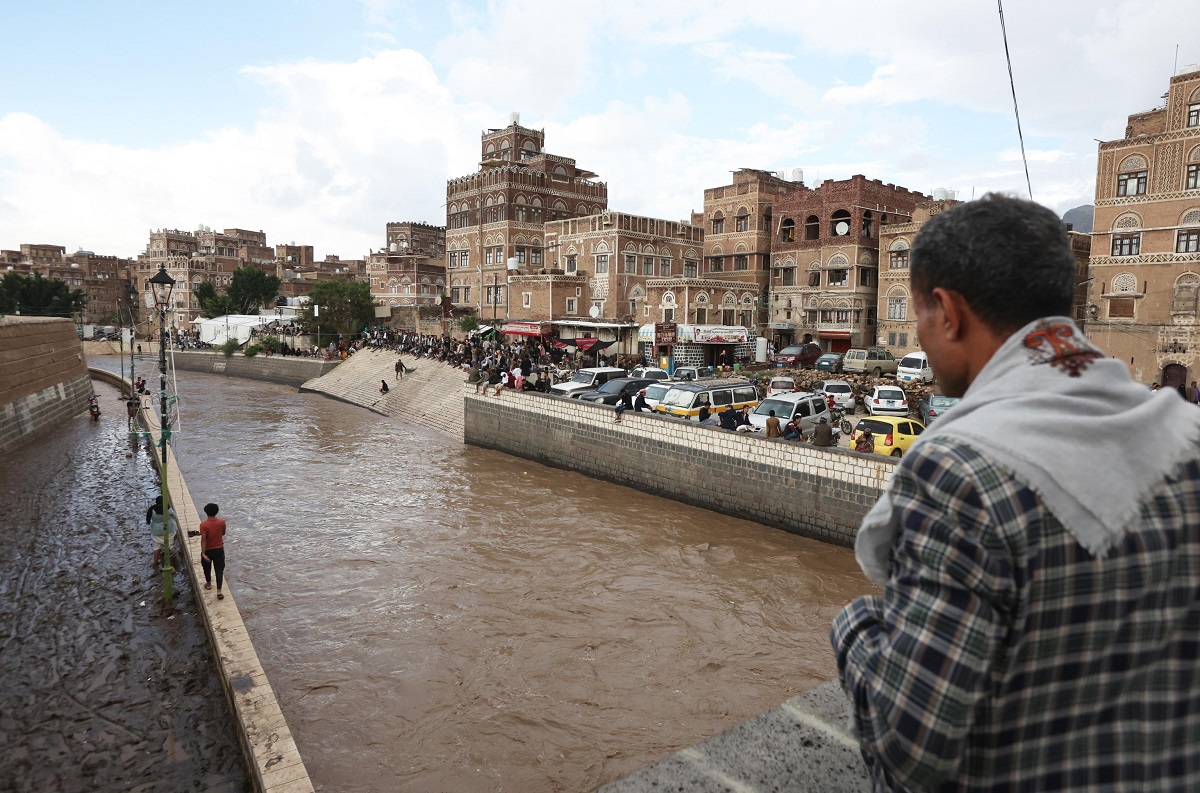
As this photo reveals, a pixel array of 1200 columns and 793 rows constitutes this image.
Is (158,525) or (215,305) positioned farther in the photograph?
(215,305)

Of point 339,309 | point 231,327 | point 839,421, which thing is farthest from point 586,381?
point 231,327

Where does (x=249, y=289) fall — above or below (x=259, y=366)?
above

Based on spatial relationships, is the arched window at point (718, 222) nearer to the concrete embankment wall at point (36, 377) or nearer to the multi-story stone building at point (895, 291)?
the multi-story stone building at point (895, 291)

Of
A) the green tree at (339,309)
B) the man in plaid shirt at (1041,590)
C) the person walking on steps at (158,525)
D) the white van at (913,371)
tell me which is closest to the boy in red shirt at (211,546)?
the person walking on steps at (158,525)

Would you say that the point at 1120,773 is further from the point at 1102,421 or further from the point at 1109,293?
the point at 1109,293

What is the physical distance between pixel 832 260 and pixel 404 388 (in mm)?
25470

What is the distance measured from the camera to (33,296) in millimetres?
66250

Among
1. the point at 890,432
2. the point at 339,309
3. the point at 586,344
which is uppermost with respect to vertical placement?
the point at 339,309

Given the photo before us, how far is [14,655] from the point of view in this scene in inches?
400

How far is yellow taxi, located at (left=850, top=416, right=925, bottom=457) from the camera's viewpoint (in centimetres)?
1694

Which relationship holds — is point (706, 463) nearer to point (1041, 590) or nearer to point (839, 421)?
point (839, 421)

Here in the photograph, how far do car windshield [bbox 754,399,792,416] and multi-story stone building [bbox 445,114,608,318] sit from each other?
32405 millimetres

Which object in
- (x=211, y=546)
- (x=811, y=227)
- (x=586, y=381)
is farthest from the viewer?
(x=811, y=227)

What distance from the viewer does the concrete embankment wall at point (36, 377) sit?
26156 mm
